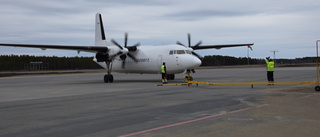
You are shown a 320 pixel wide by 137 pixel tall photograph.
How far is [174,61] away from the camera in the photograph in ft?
92.9

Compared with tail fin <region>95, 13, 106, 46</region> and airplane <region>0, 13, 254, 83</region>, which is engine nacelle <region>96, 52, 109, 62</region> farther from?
tail fin <region>95, 13, 106, 46</region>

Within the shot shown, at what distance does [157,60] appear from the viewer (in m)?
30.0

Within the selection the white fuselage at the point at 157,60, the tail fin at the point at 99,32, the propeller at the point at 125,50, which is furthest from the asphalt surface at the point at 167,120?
the tail fin at the point at 99,32

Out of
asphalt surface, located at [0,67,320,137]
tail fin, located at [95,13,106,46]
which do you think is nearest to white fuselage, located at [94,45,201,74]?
tail fin, located at [95,13,106,46]

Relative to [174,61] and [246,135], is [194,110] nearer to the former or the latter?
[246,135]

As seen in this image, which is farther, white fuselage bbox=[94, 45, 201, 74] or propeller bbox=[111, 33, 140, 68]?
propeller bbox=[111, 33, 140, 68]

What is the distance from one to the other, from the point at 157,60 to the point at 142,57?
2290 mm

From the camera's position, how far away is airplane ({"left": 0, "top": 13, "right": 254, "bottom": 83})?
2795 cm

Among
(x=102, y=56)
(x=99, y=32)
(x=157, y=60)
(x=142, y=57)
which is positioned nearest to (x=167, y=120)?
(x=157, y=60)

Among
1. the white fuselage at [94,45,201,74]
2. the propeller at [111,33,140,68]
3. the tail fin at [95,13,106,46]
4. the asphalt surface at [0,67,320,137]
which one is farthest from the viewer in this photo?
the tail fin at [95,13,106,46]

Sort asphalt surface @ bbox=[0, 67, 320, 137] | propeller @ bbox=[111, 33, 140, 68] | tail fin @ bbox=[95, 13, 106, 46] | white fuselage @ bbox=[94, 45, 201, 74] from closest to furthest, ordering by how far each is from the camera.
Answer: asphalt surface @ bbox=[0, 67, 320, 137] < white fuselage @ bbox=[94, 45, 201, 74] < propeller @ bbox=[111, 33, 140, 68] < tail fin @ bbox=[95, 13, 106, 46]

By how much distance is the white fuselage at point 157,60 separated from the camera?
2758 cm

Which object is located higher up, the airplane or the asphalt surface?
the airplane

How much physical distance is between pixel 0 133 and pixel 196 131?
4.53 m
